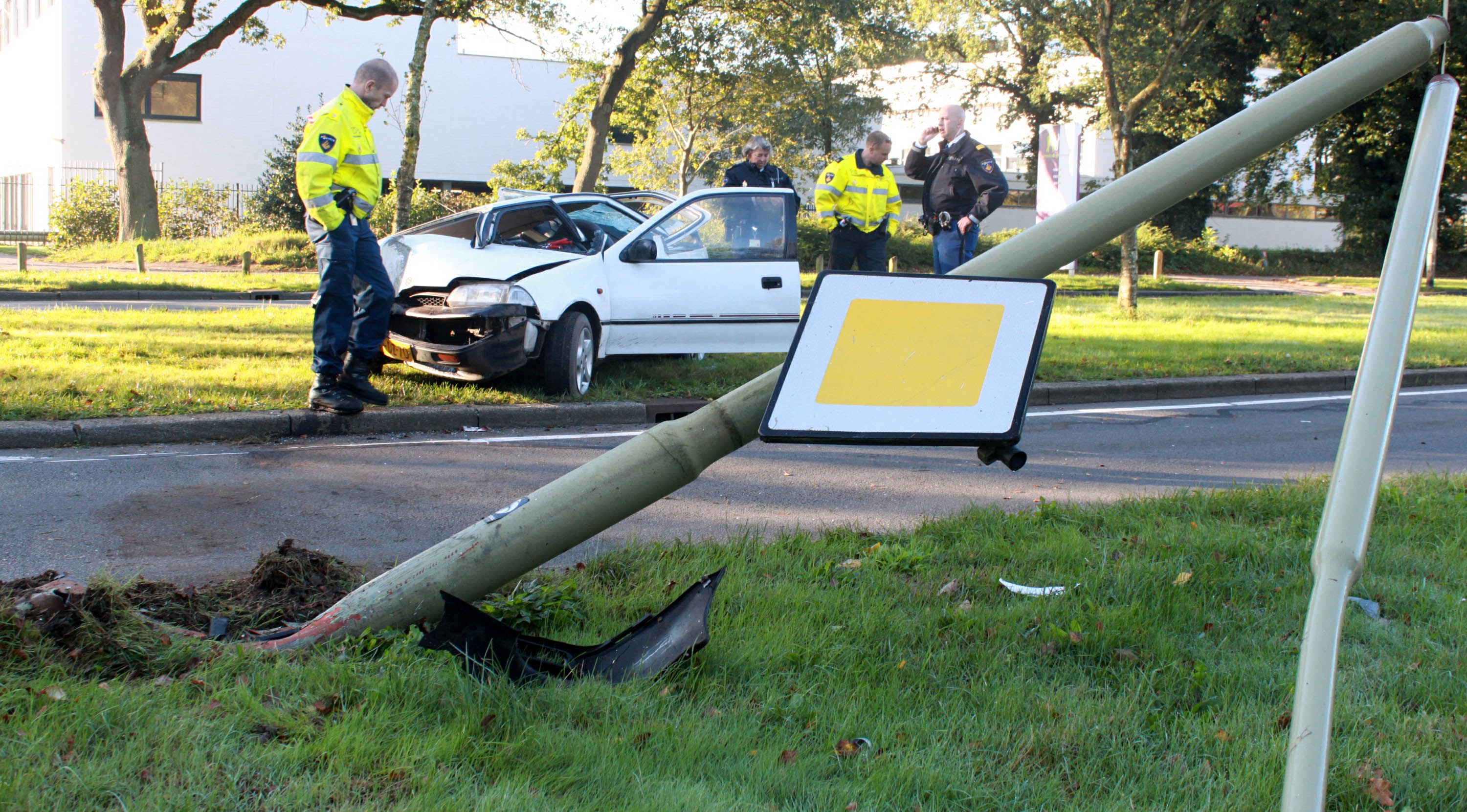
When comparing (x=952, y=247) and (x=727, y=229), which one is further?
(x=952, y=247)

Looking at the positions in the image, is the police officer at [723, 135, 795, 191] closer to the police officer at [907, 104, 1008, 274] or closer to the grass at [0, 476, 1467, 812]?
the police officer at [907, 104, 1008, 274]

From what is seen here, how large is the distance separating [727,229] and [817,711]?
21.2 ft

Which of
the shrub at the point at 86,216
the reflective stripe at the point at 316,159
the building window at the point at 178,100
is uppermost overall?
the building window at the point at 178,100

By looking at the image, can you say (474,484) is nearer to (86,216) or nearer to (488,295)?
(488,295)

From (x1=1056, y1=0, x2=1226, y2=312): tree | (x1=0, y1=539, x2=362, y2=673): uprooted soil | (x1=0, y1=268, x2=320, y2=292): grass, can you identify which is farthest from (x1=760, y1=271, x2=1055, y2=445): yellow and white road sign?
(x1=0, y1=268, x2=320, y2=292): grass

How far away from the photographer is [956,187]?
412 inches

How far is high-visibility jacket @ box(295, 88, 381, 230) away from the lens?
6.91m

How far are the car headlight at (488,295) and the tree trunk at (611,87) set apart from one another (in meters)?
12.8

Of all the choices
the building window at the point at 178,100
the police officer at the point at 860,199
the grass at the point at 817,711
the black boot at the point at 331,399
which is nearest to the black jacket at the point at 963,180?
the police officer at the point at 860,199

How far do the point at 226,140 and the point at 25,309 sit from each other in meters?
28.9

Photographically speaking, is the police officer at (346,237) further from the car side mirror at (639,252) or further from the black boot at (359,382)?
the car side mirror at (639,252)

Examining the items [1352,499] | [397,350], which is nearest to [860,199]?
[397,350]

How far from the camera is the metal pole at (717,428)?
2.56 meters

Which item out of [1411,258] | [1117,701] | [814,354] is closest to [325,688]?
[814,354]
